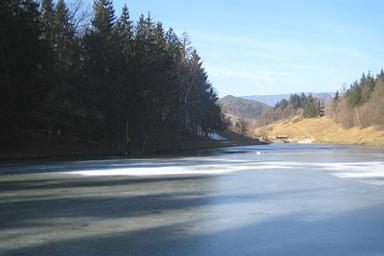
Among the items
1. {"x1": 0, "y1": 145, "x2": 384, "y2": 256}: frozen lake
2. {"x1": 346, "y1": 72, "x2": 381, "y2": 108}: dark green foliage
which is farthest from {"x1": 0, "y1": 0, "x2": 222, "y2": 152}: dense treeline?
{"x1": 346, "y1": 72, "x2": 381, "y2": 108}: dark green foliage

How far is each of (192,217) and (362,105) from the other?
161114 mm

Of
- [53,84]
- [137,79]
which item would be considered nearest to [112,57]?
[137,79]

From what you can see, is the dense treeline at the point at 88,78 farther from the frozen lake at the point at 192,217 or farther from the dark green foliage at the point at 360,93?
the dark green foliage at the point at 360,93

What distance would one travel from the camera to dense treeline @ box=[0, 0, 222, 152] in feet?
125

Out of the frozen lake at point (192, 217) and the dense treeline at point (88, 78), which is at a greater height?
the dense treeline at point (88, 78)

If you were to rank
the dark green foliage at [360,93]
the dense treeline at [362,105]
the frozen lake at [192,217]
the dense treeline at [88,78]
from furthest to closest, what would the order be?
the dark green foliage at [360,93], the dense treeline at [362,105], the dense treeline at [88,78], the frozen lake at [192,217]

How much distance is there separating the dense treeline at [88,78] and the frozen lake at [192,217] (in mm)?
19747

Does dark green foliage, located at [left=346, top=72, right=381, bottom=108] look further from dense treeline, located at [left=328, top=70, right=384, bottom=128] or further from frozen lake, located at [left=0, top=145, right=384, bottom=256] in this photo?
frozen lake, located at [left=0, top=145, right=384, bottom=256]

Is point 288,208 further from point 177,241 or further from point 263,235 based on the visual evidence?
point 177,241

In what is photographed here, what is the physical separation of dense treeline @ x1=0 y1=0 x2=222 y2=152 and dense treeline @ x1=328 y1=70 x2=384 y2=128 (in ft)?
260

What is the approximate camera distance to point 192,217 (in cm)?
1177

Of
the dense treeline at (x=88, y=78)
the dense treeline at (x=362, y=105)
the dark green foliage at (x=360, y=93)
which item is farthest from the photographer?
the dark green foliage at (x=360, y=93)

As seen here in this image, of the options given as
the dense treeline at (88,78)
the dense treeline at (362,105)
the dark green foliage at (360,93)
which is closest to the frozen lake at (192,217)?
the dense treeline at (88,78)

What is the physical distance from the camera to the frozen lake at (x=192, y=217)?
28.5ft
